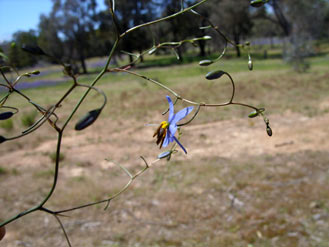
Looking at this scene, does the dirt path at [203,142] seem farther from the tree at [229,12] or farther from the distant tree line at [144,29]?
the tree at [229,12]

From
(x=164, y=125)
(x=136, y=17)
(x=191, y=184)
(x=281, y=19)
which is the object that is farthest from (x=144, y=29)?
(x=281, y=19)

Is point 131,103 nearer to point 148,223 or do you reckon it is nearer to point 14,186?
point 14,186

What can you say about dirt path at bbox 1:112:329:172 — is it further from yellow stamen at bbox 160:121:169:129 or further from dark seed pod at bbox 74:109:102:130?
dark seed pod at bbox 74:109:102:130

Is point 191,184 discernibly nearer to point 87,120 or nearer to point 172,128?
point 172,128

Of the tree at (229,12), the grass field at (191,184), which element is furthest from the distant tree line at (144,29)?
the grass field at (191,184)

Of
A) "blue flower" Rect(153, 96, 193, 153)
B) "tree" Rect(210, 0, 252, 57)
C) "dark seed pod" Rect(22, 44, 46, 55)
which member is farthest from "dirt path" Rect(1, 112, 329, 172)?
"tree" Rect(210, 0, 252, 57)

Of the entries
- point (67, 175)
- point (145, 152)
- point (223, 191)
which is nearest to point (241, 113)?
point (145, 152)
